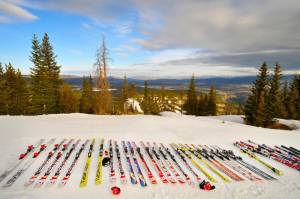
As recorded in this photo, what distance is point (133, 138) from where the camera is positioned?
15078 millimetres

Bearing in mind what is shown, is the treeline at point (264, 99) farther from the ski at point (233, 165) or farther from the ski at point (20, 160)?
the ski at point (20, 160)

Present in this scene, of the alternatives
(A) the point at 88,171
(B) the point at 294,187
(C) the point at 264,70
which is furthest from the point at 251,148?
(C) the point at 264,70

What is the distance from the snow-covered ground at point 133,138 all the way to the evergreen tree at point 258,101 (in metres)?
18.7

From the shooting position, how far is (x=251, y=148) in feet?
47.8

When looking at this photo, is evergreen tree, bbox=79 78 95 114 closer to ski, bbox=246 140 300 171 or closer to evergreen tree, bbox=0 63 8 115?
evergreen tree, bbox=0 63 8 115

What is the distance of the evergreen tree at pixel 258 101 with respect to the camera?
36031mm

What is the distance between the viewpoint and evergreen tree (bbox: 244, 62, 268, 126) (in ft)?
118

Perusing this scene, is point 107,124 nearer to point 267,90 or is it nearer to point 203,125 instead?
point 203,125

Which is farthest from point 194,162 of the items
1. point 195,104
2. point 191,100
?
point 195,104

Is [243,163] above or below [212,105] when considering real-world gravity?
above

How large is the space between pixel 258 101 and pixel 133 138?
29.4 metres

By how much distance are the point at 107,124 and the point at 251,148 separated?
451 inches

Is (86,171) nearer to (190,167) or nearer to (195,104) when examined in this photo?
(190,167)

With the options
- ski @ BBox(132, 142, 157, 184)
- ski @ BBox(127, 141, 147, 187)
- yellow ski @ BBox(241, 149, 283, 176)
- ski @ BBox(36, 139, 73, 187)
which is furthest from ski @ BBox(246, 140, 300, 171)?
ski @ BBox(36, 139, 73, 187)
